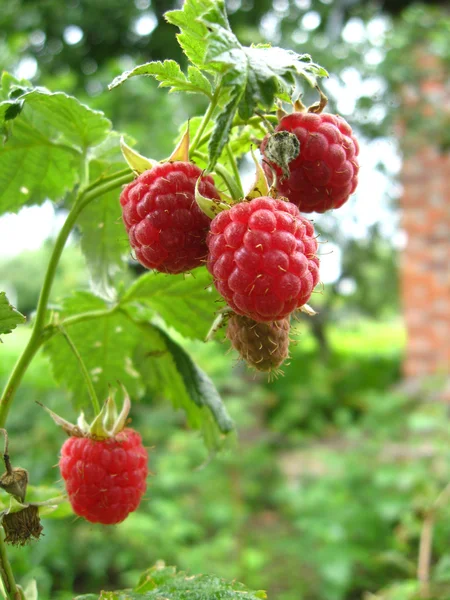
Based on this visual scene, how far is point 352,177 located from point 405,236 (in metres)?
4.86

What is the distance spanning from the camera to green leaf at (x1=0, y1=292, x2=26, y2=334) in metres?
0.56

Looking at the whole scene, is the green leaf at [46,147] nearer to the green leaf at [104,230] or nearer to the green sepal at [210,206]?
the green leaf at [104,230]

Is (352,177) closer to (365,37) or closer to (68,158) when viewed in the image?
(68,158)

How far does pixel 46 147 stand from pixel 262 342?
1.24 feet

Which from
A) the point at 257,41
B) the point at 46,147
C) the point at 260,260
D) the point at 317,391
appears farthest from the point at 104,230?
the point at 317,391

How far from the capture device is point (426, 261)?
520 cm

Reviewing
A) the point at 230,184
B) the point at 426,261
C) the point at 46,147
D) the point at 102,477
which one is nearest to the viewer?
the point at 230,184

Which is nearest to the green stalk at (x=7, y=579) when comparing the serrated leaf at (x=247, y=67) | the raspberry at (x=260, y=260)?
the raspberry at (x=260, y=260)

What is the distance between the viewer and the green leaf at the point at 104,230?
2.46 ft

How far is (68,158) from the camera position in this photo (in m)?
0.77

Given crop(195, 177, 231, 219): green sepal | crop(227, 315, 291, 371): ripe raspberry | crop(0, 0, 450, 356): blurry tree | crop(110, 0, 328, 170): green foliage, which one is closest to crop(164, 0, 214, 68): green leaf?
crop(110, 0, 328, 170): green foliage

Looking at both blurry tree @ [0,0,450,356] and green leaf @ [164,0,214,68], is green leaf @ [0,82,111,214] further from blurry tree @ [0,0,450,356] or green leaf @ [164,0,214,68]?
blurry tree @ [0,0,450,356]

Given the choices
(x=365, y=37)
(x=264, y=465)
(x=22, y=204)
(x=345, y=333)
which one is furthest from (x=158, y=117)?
(x=345, y=333)

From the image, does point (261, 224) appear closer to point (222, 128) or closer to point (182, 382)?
point (222, 128)
